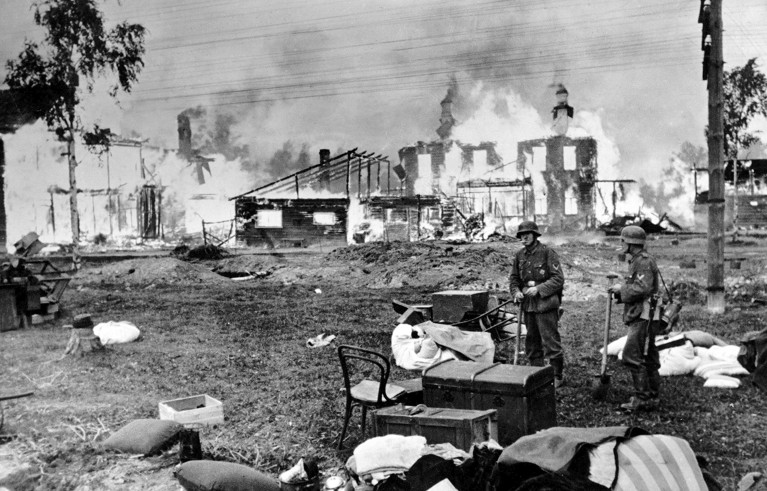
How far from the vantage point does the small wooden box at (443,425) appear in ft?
12.6

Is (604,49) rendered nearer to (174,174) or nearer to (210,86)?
(210,86)

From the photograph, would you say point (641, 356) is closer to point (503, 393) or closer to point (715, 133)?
point (503, 393)

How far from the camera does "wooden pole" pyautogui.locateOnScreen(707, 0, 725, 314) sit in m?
9.48

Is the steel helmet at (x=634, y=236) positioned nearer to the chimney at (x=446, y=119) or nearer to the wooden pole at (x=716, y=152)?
the wooden pole at (x=716, y=152)

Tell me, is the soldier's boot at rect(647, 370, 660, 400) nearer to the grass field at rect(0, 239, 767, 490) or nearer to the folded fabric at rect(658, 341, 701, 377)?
the grass field at rect(0, 239, 767, 490)

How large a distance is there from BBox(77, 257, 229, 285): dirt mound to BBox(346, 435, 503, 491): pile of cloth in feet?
47.9

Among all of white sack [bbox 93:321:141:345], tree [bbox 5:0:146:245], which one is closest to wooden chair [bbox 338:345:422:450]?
white sack [bbox 93:321:141:345]

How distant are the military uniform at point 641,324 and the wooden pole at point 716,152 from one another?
4.39 metres

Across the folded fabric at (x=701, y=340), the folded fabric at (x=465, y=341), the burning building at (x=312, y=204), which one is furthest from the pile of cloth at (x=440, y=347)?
the burning building at (x=312, y=204)

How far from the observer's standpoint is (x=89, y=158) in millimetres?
22062

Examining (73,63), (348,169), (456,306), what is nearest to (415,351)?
(456,306)

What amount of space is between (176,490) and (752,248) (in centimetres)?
1595

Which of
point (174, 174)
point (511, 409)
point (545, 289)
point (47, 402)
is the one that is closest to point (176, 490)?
point (511, 409)

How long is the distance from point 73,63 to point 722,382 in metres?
19.7
